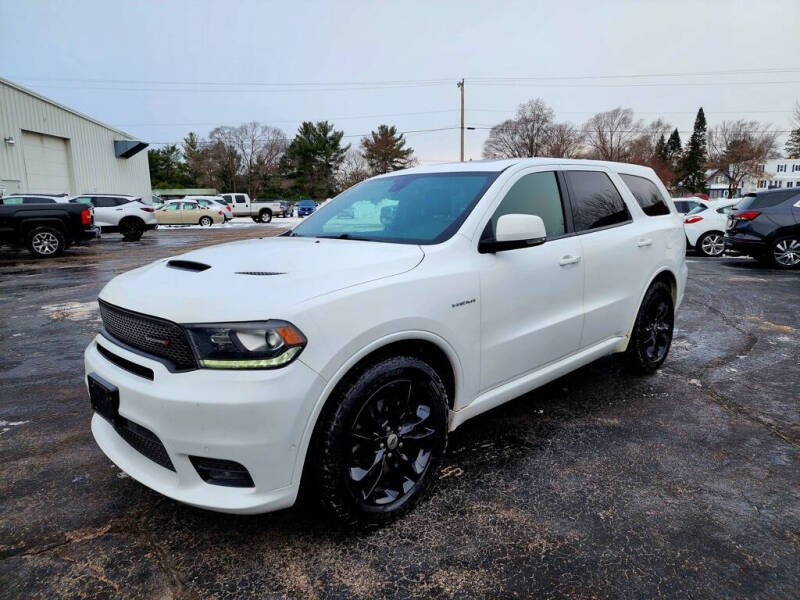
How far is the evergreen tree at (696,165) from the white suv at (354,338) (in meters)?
93.3

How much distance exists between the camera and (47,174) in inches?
1006

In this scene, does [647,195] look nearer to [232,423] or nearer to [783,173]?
[232,423]

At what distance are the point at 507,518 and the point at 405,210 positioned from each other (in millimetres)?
1797

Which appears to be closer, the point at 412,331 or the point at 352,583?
the point at 352,583

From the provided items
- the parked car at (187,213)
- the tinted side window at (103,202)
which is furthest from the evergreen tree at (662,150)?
the tinted side window at (103,202)

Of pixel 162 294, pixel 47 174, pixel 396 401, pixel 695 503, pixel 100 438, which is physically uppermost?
pixel 47 174

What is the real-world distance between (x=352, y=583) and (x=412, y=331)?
1.04m

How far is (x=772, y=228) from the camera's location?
34.4 ft

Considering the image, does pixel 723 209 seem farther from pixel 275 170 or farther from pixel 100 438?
pixel 275 170

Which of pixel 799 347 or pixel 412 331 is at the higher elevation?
pixel 412 331

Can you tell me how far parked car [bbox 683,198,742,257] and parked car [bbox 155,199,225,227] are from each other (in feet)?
85.7

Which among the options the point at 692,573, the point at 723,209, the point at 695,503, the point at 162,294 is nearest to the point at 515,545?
the point at 692,573

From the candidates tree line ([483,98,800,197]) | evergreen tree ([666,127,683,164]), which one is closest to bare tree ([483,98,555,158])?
tree line ([483,98,800,197])

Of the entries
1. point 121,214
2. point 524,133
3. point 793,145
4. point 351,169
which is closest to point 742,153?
point 793,145
